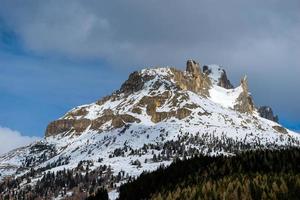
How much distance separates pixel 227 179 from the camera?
94.1 meters

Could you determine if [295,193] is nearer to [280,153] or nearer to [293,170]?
[293,170]

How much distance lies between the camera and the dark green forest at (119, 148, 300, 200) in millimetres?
77269

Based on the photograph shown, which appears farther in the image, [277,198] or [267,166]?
[267,166]

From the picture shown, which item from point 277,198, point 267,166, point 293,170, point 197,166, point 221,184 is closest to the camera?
point 277,198

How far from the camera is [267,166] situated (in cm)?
11244

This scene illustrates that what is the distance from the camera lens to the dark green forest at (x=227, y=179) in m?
77.3

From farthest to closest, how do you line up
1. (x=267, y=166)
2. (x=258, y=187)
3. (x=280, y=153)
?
(x=280, y=153), (x=267, y=166), (x=258, y=187)

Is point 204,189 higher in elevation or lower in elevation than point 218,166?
lower

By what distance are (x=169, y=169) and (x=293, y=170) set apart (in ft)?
124

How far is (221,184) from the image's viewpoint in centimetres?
8769

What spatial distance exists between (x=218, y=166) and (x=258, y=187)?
1769 inches

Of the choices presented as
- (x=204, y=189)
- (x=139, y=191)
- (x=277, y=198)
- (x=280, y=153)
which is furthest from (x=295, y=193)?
(x=139, y=191)

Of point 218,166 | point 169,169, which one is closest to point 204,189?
point 218,166

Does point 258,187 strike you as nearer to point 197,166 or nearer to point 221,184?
point 221,184
